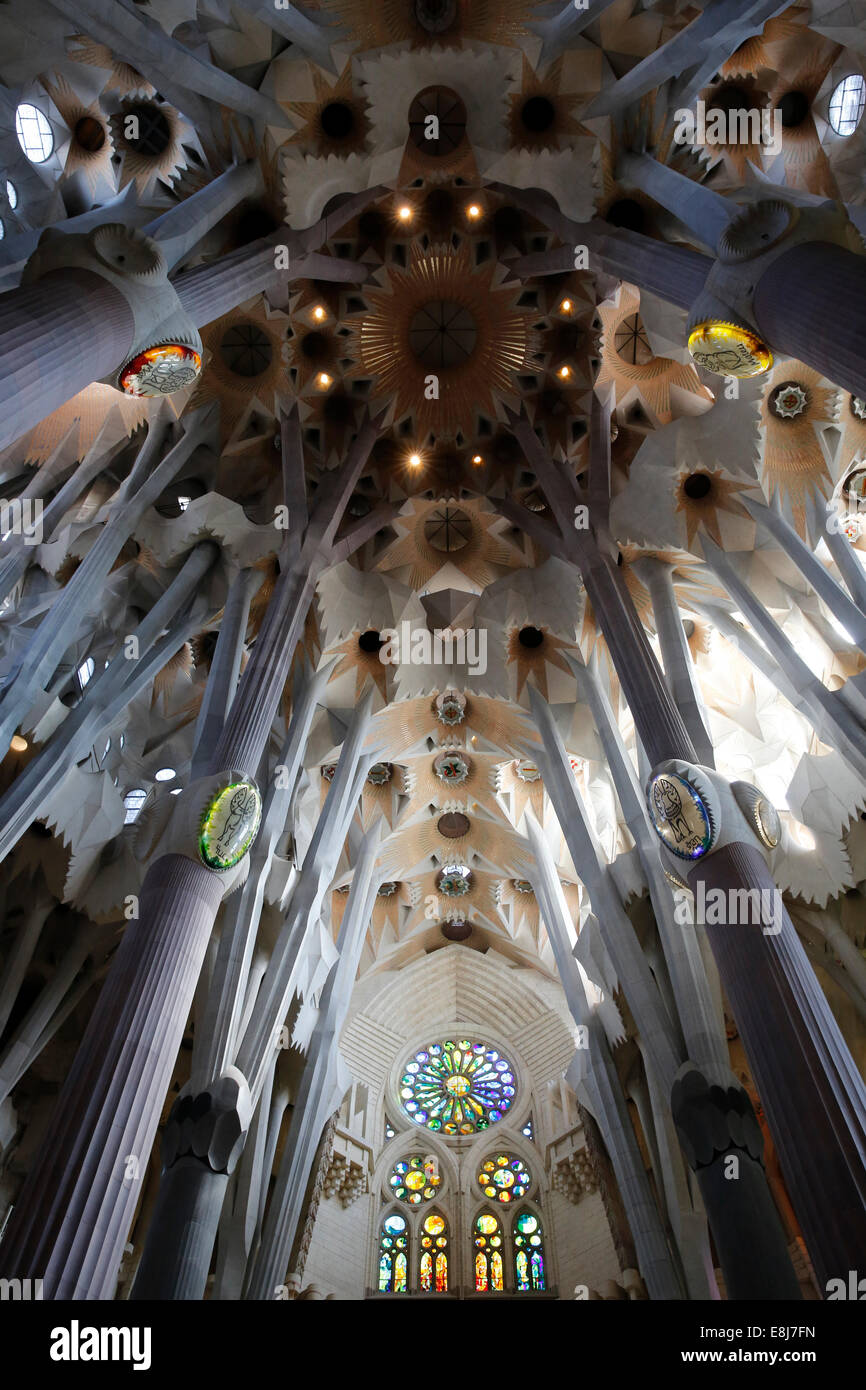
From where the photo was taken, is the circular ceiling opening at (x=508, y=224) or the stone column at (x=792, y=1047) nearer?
the stone column at (x=792, y=1047)

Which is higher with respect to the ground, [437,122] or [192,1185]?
[437,122]

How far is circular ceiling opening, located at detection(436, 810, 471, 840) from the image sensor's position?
20766mm

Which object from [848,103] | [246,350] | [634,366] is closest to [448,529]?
[634,366]

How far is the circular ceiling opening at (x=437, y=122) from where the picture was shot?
14.3 metres

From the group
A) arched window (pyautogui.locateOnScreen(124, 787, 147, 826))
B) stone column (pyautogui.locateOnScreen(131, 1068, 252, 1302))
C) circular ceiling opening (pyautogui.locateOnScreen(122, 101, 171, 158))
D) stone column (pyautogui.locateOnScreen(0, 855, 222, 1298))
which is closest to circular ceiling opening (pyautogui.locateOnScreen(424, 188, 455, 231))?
circular ceiling opening (pyautogui.locateOnScreen(122, 101, 171, 158))

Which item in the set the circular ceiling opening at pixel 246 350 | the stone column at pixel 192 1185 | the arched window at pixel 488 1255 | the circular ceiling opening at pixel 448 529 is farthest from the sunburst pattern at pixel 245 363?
the arched window at pixel 488 1255

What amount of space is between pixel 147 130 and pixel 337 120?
2.64 metres

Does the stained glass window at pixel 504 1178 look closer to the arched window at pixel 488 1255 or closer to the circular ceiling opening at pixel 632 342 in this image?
the arched window at pixel 488 1255

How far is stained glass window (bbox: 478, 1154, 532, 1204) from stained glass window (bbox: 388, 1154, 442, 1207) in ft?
3.10

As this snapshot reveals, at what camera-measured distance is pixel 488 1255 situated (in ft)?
60.0

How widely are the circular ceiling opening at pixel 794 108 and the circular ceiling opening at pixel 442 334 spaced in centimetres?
591

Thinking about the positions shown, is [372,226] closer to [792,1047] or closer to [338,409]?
[338,409]

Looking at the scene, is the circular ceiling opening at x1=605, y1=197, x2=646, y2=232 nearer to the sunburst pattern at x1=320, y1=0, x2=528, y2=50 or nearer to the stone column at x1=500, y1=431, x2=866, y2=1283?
the sunburst pattern at x1=320, y1=0, x2=528, y2=50

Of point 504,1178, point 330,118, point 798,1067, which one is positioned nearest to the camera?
point 798,1067
